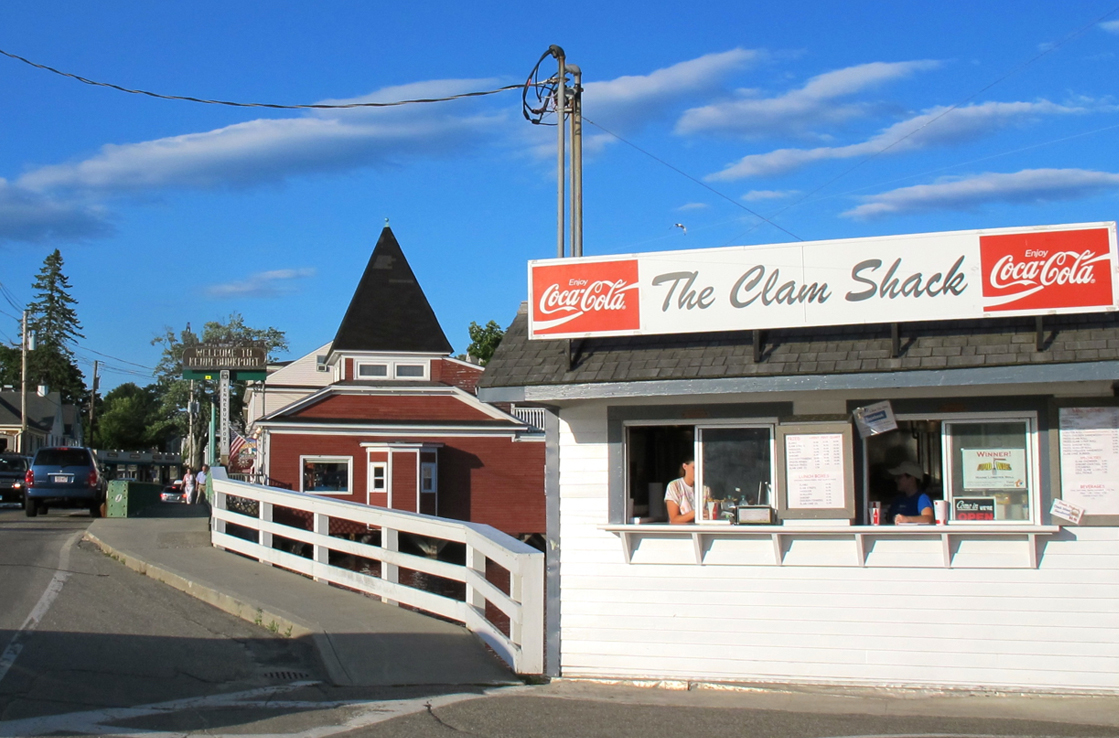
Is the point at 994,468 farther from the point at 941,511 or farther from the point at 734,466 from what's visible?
the point at 734,466

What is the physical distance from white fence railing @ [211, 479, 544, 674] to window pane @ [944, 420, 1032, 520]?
373cm

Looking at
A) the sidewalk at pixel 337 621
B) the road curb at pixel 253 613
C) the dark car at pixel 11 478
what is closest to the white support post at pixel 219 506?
the sidewalk at pixel 337 621

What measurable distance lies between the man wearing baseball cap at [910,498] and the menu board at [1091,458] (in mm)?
1106

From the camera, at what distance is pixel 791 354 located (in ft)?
29.8

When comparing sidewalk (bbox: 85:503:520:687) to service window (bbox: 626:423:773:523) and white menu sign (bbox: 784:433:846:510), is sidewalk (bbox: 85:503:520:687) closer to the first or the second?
service window (bbox: 626:423:773:523)

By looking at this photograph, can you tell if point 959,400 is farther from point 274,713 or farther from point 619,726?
point 274,713

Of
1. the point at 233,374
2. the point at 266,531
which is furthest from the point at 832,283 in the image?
the point at 233,374

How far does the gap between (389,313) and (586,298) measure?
35.4 meters

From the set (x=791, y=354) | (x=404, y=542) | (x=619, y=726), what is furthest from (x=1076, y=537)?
(x=404, y=542)

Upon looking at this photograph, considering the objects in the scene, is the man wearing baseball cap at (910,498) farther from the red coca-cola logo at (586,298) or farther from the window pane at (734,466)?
the red coca-cola logo at (586,298)

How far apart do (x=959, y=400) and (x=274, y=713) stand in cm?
612

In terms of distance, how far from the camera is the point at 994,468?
29.9ft

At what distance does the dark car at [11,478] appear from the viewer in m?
31.2

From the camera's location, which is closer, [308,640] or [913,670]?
[913,670]
